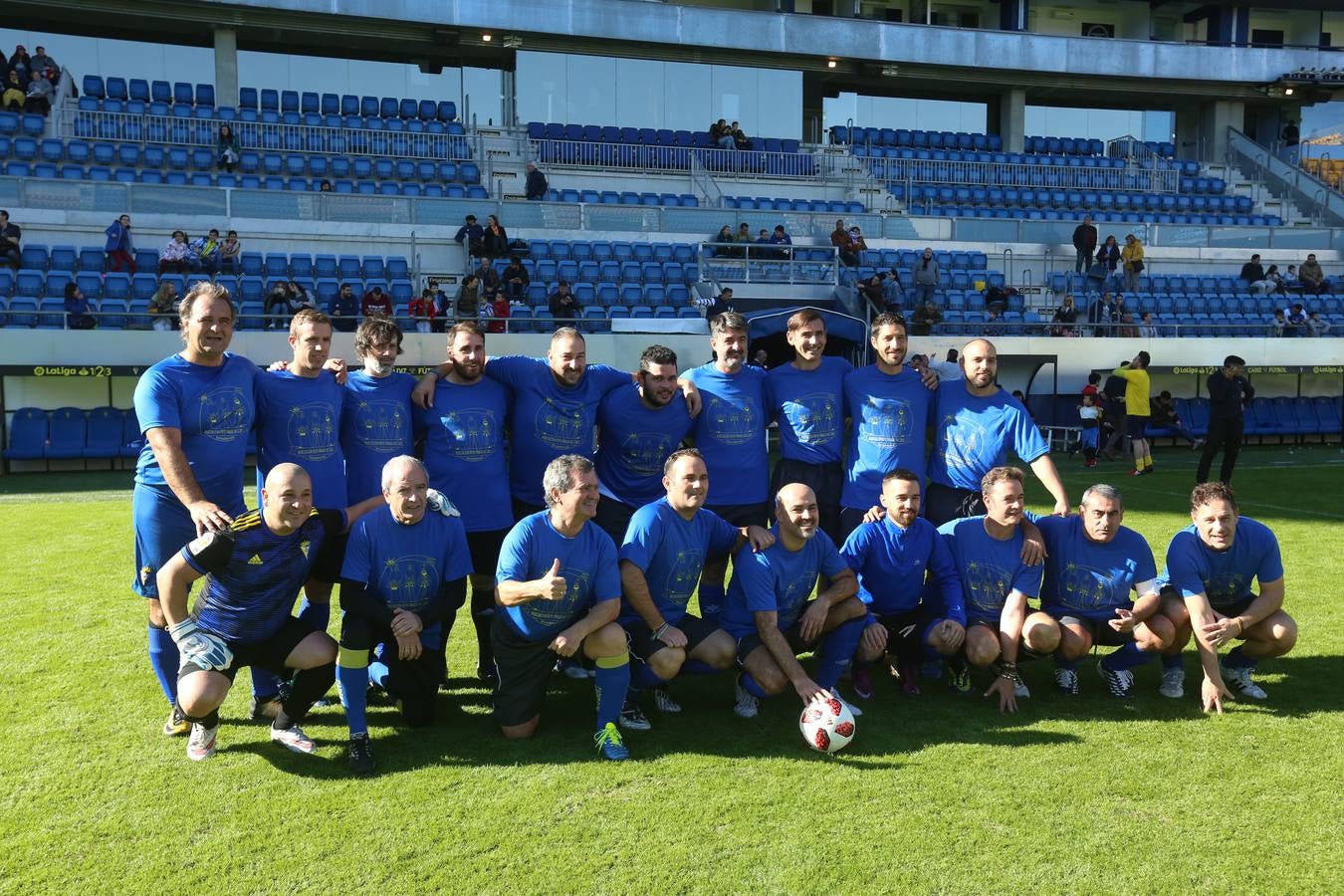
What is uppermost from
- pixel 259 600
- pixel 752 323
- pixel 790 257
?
pixel 790 257

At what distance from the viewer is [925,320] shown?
2036 centimetres

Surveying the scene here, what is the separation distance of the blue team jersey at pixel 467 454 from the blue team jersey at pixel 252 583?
924 millimetres

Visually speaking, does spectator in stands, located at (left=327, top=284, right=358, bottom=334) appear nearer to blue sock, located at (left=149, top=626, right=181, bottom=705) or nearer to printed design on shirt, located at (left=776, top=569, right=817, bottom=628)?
blue sock, located at (left=149, top=626, right=181, bottom=705)

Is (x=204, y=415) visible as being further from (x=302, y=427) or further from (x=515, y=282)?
(x=515, y=282)

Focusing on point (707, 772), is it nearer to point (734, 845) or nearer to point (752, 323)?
point (734, 845)

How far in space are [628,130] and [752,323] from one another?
12967mm

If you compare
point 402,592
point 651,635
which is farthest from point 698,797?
point 402,592

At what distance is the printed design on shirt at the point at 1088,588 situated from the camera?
535 cm

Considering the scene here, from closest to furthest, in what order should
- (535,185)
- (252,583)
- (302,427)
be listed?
(252,583) < (302,427) < (535,185)

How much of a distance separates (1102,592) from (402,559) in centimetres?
350

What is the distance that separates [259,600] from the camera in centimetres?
464

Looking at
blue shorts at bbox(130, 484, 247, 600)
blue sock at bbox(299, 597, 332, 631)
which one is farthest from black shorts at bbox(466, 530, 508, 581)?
blue shorts at bbox(130, 484, 247, 600)

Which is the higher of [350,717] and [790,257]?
[790,257]

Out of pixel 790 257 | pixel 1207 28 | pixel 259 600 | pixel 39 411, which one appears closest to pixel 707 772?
pixel 259 600
